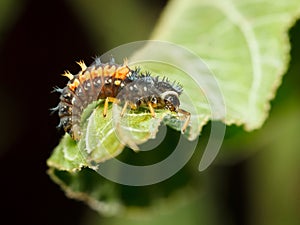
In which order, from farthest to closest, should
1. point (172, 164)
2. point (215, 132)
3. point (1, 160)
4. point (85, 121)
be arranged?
1. point (1, 160)
2. point (172, 164)
3. point (215, 132)
4. point (85, 121)

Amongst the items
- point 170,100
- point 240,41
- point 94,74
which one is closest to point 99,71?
point 94,74

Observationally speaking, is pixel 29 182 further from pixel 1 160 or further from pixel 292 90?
pixel 292 90

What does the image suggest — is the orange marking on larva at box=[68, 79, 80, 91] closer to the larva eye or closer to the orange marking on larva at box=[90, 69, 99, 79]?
the orange marking on larva at box=[90, 69, 99, 79]

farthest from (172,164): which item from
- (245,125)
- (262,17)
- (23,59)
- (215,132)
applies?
(23,59)

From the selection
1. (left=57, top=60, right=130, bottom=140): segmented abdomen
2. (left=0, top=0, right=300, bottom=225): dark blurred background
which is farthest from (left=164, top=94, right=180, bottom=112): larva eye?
(left=0, top=0, right=300, bottom=225): dark blurred background

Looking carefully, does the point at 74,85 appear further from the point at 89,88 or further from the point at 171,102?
the point at 171,102
